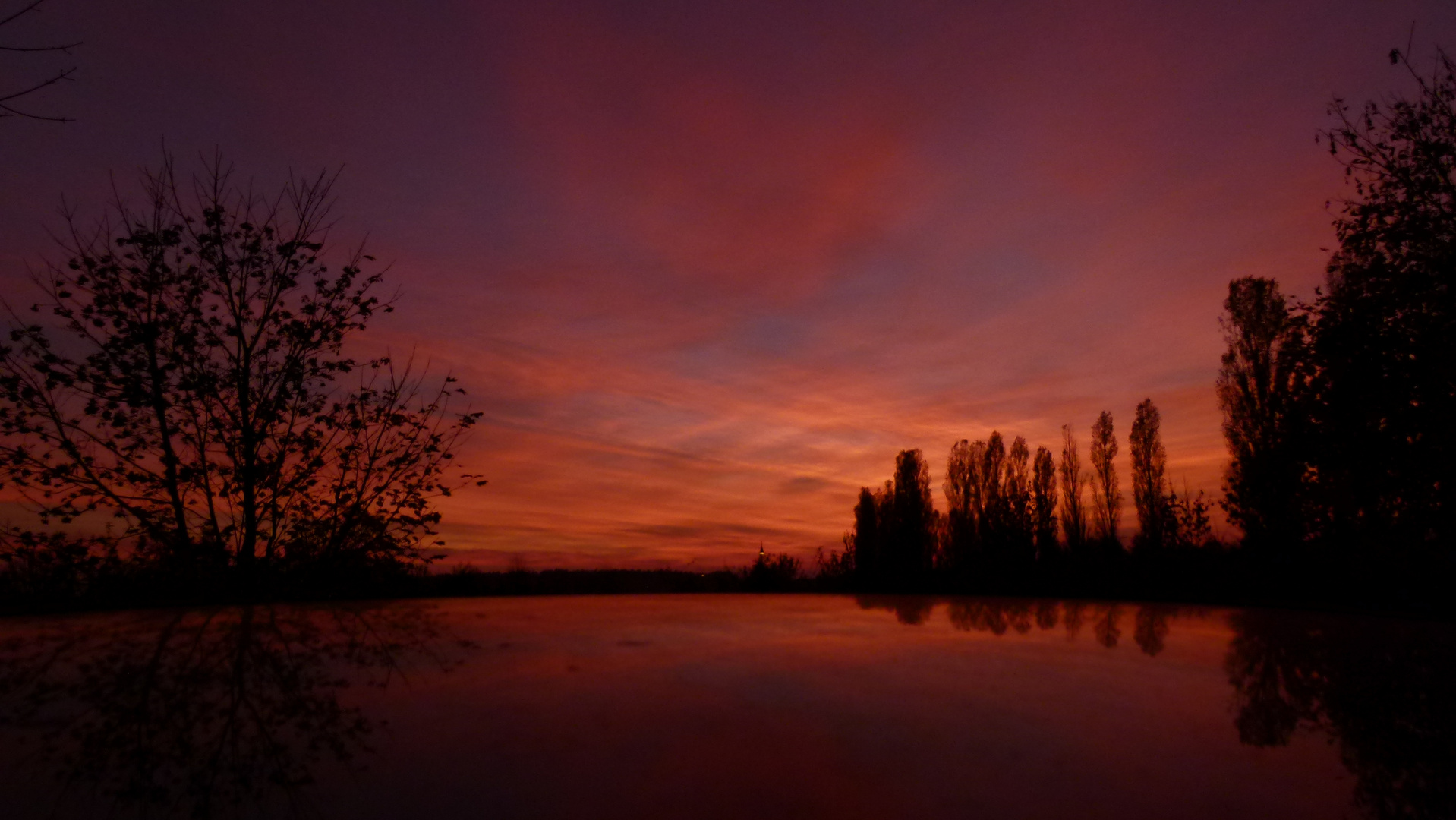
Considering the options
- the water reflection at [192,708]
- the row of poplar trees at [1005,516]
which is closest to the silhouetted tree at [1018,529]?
the row of poplar trees at [1005,516]

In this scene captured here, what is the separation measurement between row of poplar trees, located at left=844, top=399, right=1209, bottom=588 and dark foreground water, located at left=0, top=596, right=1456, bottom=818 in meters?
9.18

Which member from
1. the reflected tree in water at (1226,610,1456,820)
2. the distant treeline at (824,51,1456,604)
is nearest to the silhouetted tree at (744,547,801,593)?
the distant treeline at (824,51,1456,604)

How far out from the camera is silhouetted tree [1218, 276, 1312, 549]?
13289mm

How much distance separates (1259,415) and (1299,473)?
20.3 feet

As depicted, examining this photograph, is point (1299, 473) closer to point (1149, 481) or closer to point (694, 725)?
point (1149, 481)

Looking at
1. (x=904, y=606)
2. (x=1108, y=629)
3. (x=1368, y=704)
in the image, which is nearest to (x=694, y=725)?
(x=1368, y=704)

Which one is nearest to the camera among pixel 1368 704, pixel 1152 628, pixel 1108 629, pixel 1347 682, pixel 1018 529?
pixel 1368 704

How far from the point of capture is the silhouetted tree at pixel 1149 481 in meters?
16.1

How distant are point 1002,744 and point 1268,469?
42.3ft

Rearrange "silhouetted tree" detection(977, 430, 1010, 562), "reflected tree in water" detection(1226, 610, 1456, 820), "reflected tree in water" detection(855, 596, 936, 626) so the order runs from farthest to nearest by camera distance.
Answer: "silhouetted tree" detection(977, 430, 1010, 562) < "reflected tree in water" detection(855, 596, 936, 626) < "reflected tree in water" detection(1226, 610, 1456, 820)

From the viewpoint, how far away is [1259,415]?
1609cm

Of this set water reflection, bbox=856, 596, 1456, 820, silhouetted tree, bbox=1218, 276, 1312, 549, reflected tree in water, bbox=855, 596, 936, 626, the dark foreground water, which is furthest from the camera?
silhouetted tree, bbox=1218, 276, 1312, 549

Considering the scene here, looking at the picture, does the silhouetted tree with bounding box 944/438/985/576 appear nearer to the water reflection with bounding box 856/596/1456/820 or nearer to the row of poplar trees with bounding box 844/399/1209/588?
the row of poplar trees with bounding box 844/399/1209/588

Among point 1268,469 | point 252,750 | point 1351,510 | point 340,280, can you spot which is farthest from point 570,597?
point 1268,469
